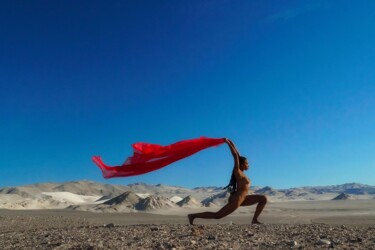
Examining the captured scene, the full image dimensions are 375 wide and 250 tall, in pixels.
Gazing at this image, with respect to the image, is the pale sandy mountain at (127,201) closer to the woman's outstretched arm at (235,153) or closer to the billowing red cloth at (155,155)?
the billowing red cloth at (155,155)

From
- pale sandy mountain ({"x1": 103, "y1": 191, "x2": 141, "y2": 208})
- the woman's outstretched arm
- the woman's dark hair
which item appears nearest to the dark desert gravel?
the woman's dark hair

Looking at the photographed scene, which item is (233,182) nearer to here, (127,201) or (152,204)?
(152,204)

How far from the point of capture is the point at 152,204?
4819cm

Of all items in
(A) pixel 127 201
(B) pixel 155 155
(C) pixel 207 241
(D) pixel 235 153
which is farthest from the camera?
(A) pixel 127 201

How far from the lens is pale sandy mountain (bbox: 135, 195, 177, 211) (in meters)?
46.9

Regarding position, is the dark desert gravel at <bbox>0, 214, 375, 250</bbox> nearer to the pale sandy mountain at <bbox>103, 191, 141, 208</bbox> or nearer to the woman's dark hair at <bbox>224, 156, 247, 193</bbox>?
the woman's dark hair at <bbox>224, 156, 247, 193</bbox>

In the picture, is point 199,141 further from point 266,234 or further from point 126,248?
point 126,248

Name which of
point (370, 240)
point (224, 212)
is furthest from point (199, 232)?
point (370, 240)

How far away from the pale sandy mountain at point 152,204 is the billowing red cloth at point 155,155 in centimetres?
3612

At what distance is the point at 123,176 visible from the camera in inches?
433

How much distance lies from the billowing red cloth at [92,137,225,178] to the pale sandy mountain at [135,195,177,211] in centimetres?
3612

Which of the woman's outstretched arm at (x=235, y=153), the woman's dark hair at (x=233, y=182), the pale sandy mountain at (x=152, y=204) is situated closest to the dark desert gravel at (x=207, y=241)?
the woman's dark hair at (x=233, y=182)

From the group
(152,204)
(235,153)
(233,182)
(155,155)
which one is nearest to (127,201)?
(152,204)

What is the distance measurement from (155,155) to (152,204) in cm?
3853
